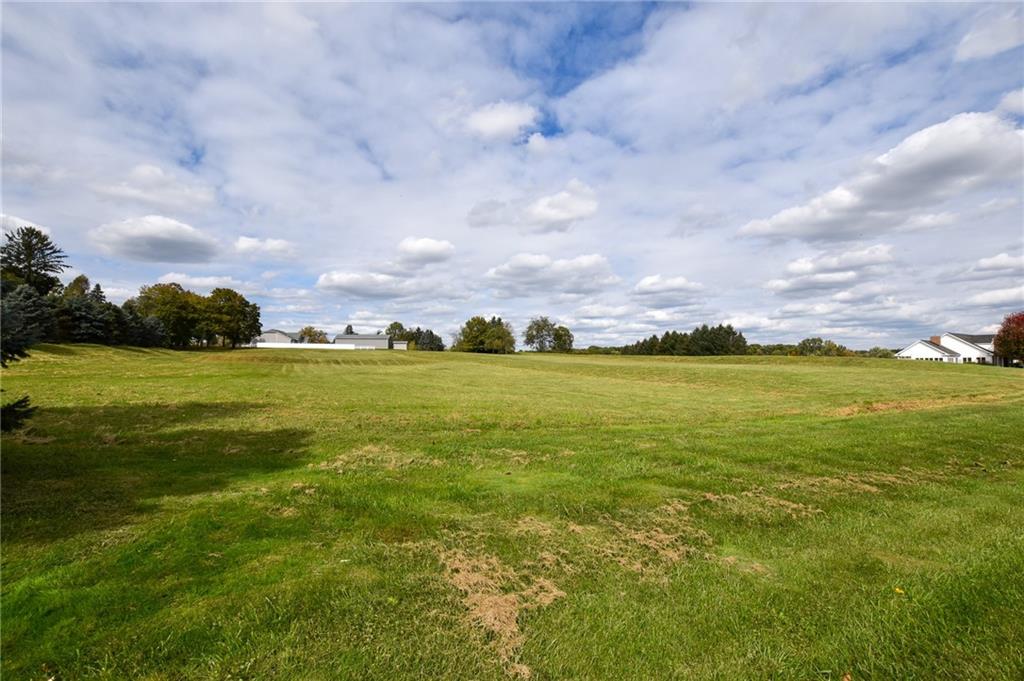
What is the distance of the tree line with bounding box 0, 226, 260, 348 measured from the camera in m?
61.3

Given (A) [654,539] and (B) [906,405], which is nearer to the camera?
(A) [654,539]

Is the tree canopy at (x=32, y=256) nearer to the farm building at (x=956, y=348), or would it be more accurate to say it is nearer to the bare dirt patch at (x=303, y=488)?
the bare dirt patch at (x=303, y=488)

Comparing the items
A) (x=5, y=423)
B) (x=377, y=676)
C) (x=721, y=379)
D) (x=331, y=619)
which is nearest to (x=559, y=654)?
(x=377, y=676)

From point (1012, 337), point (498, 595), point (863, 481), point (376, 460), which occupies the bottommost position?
point (498, 595)

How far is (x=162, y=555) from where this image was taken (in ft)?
15.9

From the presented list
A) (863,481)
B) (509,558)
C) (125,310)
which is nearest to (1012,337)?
(863,481)

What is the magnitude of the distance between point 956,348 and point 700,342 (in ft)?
170

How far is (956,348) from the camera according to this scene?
103875 mm

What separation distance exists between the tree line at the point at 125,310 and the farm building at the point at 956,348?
137100 mm

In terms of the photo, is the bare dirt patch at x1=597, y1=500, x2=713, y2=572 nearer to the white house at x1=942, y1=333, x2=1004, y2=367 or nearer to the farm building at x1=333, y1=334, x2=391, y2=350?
the white house at x1=942, y1=333, x2=1004, y2=367

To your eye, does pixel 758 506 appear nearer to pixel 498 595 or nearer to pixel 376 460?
pixel 498 595

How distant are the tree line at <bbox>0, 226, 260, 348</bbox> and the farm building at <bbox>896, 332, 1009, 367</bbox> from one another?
5398 inches

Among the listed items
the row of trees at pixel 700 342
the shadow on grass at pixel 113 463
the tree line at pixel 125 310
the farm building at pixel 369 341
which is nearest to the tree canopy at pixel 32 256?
the tree line at pixel 125 310

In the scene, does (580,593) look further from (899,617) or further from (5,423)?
(5,423)
